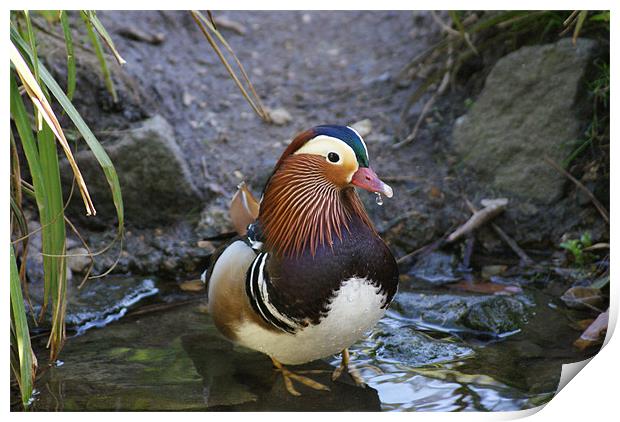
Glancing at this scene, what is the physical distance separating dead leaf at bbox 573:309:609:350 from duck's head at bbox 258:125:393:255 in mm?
807

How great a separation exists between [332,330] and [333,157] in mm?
455

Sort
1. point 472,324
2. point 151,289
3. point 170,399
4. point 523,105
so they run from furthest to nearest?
point 523,105, point 151,289, point 472,324, point 170,399

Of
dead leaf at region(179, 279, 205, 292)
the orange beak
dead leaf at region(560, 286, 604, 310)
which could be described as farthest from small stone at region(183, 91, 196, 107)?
dead leaf at region(560, 286, 604, 310)

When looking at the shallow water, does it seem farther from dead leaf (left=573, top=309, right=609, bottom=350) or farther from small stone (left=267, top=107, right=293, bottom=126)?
small stone (left=267, top=107, right=293, bottom=126)

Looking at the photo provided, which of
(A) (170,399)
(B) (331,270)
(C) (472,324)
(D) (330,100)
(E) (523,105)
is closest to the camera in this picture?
(B) (331,270)

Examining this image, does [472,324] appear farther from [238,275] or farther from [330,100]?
[330,100]

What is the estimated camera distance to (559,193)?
3096mm

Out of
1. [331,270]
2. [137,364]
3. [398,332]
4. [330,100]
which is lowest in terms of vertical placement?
[137,364]

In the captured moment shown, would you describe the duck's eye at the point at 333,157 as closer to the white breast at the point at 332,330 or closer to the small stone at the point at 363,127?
the white breast at the point at 332,330

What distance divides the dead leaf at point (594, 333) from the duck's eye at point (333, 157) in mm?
997

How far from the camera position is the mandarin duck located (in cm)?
203

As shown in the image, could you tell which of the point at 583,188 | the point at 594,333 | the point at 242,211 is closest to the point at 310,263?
the point at 242,211

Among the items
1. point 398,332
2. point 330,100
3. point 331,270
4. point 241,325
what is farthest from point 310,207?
point 330,100

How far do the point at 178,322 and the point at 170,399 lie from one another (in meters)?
0.56
